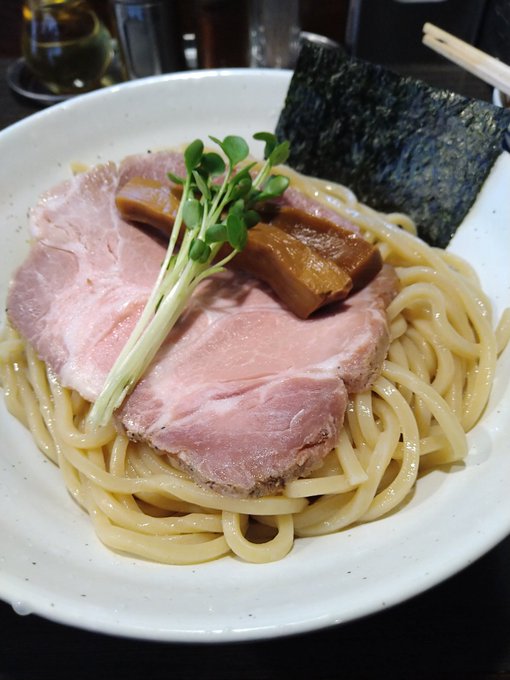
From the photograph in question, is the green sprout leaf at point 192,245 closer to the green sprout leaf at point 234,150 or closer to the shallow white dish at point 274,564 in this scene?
the green sprout leaf at point 234,150

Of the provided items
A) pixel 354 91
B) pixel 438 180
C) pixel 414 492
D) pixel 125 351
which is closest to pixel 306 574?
pixel 414 492

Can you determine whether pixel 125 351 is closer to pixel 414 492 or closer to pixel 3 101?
pixel 414 492

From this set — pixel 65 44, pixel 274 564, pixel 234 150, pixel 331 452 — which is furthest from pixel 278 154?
pixel 65 44

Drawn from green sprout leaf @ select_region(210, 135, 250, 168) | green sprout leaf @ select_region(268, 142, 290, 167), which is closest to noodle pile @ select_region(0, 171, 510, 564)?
green sprout leaf @ select_region(268, 142, 290, 167)

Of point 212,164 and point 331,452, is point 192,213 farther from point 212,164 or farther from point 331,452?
point 331,452

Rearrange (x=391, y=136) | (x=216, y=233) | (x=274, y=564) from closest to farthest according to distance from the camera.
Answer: (x=274, y=564) < (x=216, y=233) < (x=391, y=136)

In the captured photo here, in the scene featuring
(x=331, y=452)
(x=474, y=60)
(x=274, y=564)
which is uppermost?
(x=474, y=60)

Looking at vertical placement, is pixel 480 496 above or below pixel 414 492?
above
